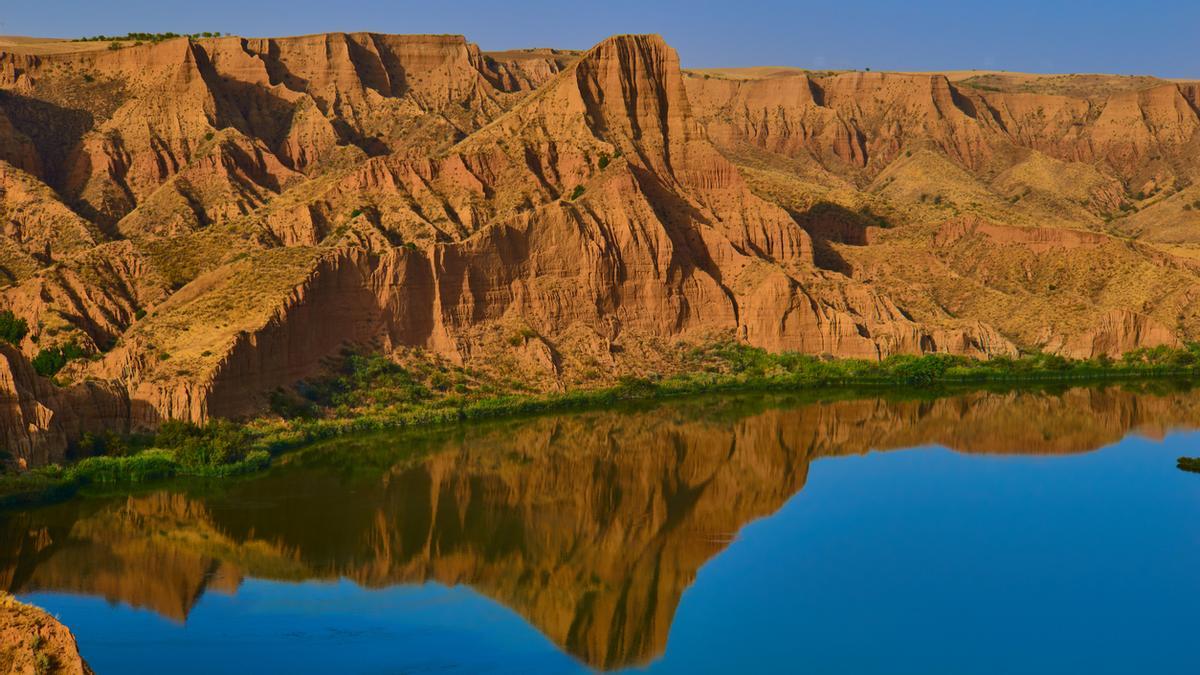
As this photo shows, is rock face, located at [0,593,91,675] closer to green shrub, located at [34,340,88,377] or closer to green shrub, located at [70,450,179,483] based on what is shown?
green shrub, located at [70,450,179,483]

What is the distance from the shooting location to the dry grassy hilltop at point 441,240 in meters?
75.1

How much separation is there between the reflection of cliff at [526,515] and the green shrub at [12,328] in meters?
18.9

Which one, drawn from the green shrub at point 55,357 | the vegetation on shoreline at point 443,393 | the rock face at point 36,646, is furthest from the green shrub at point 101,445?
the rock face at point 36,646

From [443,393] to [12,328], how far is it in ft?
70.5

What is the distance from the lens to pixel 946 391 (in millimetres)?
87312

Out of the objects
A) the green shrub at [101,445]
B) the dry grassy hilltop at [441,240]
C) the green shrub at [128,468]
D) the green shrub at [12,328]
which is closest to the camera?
the green shrub at [128,468]

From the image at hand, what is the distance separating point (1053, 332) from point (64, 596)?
70442 mm

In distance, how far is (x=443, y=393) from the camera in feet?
261

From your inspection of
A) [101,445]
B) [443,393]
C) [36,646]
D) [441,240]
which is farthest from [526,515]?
[441,240]

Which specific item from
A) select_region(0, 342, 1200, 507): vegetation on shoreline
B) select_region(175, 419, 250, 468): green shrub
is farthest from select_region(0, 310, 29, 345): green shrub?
select_region(175, 419, 250, 468): green shrub

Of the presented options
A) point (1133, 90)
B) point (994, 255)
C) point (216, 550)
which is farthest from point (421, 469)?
point (1133, 90)

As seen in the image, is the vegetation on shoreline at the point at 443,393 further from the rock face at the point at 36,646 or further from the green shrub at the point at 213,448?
the rock face at the point at 36,646

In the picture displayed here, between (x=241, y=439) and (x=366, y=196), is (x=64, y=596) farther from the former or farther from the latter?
(x=366, y=196)

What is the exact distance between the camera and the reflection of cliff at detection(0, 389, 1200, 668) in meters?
46.8
